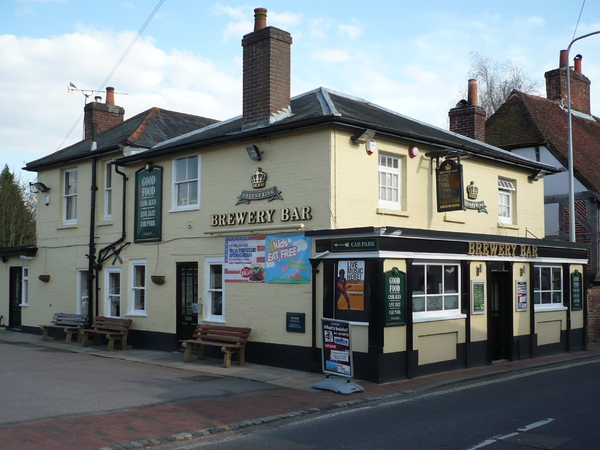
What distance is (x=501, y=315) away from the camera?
53.8 ft

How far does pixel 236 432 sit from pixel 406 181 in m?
8.07

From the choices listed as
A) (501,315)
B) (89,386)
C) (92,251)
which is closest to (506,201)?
(501,315)

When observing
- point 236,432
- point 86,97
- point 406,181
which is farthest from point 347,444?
point 86,97

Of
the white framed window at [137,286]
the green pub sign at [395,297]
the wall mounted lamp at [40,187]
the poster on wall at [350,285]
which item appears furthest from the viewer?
A: the wall mounted lamp at [40,187]

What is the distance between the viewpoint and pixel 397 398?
1112 centimetres

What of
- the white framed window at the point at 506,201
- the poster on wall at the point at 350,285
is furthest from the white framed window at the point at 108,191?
the white framed window at the point at 506,201

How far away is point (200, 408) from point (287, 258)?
477 centimetres

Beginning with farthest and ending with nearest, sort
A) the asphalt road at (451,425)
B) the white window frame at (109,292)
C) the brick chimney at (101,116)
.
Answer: the brick chimney at (101,116), the white window frame at (109,292), the asphalt road at (451,425)

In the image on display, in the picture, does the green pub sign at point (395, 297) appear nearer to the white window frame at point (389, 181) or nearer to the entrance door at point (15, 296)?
the white window frame at point (389, 181)

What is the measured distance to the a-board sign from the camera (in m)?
11.4

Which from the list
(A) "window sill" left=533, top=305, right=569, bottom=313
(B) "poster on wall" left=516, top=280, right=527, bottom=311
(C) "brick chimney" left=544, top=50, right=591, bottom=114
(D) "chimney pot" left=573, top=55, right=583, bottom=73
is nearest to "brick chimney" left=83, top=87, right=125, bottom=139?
(B) "poster on wall" left=516, top=280, right=527, bottom=311

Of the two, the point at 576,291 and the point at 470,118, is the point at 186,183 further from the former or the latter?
the point at 576,291

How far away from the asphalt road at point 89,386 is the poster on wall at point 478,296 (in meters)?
5.68

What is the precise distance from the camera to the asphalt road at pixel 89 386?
9875 millimetres
